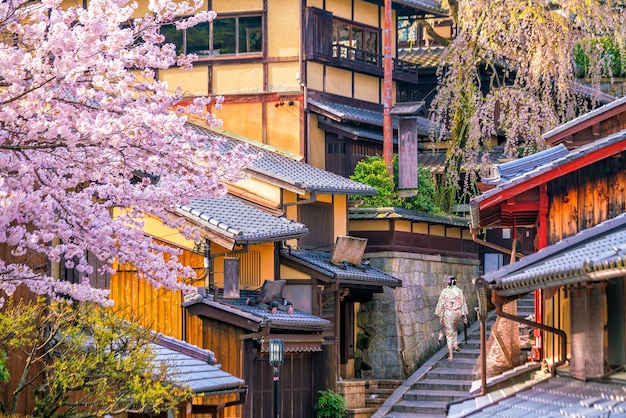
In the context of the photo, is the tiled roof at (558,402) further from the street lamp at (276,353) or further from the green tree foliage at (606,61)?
the green tree foliage at (606,61)

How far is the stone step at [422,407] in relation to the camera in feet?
91.0

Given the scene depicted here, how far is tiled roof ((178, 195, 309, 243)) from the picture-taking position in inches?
982

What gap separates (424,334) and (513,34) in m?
7.67

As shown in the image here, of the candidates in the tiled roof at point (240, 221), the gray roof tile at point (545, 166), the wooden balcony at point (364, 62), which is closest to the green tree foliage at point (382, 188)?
the wooden balcony at point (364, 62)

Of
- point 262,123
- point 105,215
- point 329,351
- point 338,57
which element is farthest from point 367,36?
point 105,215

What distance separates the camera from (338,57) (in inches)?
1341

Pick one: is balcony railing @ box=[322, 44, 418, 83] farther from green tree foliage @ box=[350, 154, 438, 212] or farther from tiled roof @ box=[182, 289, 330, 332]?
tiled roof @ box=[182, 289, 330, 332]

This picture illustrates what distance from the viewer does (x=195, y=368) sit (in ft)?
64.2

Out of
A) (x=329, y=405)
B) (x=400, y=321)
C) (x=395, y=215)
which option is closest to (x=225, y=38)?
(x=395, y=215)

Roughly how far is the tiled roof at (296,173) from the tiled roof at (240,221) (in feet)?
3.68

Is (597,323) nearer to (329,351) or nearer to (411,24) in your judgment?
(329,351)

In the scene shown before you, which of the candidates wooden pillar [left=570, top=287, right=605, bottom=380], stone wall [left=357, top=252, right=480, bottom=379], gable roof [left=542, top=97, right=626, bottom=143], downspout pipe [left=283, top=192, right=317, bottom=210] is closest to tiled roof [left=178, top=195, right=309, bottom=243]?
downspout pipe [left=283, top=192, right=317, bottom=210]

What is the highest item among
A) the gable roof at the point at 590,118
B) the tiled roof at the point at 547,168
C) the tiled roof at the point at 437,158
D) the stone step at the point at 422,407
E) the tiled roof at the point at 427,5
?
the tiled roof at the point at 427,5

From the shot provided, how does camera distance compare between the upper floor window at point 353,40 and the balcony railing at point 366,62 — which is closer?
the balcony railing at point 366,62
